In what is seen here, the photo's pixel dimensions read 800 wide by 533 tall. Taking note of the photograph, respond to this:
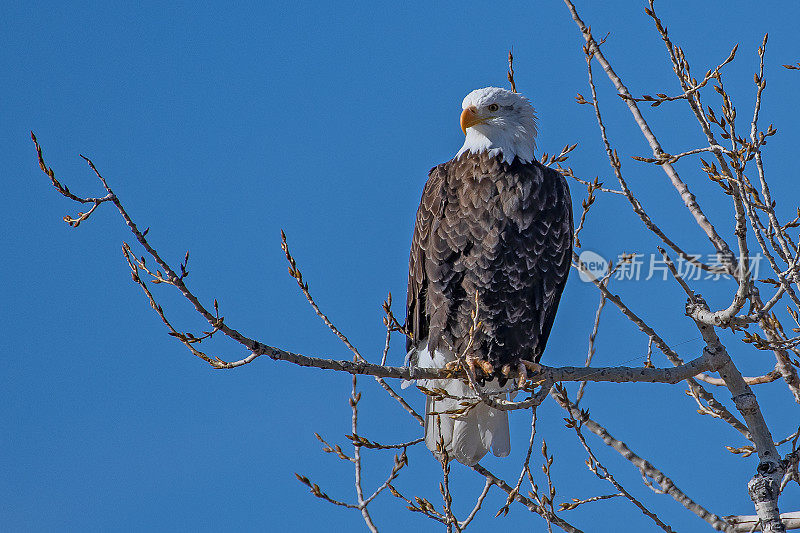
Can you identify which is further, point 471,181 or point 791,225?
point 471,181

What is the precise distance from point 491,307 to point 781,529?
1.58m

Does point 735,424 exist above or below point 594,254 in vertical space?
below

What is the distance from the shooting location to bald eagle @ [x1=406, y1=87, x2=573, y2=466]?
164 inches

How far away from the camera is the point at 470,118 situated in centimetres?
454

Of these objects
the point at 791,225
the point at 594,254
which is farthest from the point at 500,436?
the point at 791,225

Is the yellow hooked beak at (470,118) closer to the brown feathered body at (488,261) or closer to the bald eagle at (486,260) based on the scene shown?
the bald eagle at (486,260)

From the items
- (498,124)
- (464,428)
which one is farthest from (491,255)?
(464,428)

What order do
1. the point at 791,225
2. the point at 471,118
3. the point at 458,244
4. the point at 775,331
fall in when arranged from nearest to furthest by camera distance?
1. the point at 791,225
2. the point at 775,331
3. the point at 458,244
4. the point at 471,118

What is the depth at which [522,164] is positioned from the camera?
4418 millimetres

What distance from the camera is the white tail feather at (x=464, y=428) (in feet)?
14.7

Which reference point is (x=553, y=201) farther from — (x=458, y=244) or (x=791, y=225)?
(x=791, y=225)

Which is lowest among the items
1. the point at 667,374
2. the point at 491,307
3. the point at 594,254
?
the point at 667,374

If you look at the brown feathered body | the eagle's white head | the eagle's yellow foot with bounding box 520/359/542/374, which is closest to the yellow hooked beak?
the eagle's white head

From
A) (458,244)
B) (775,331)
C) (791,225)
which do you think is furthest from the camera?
(458,244)
